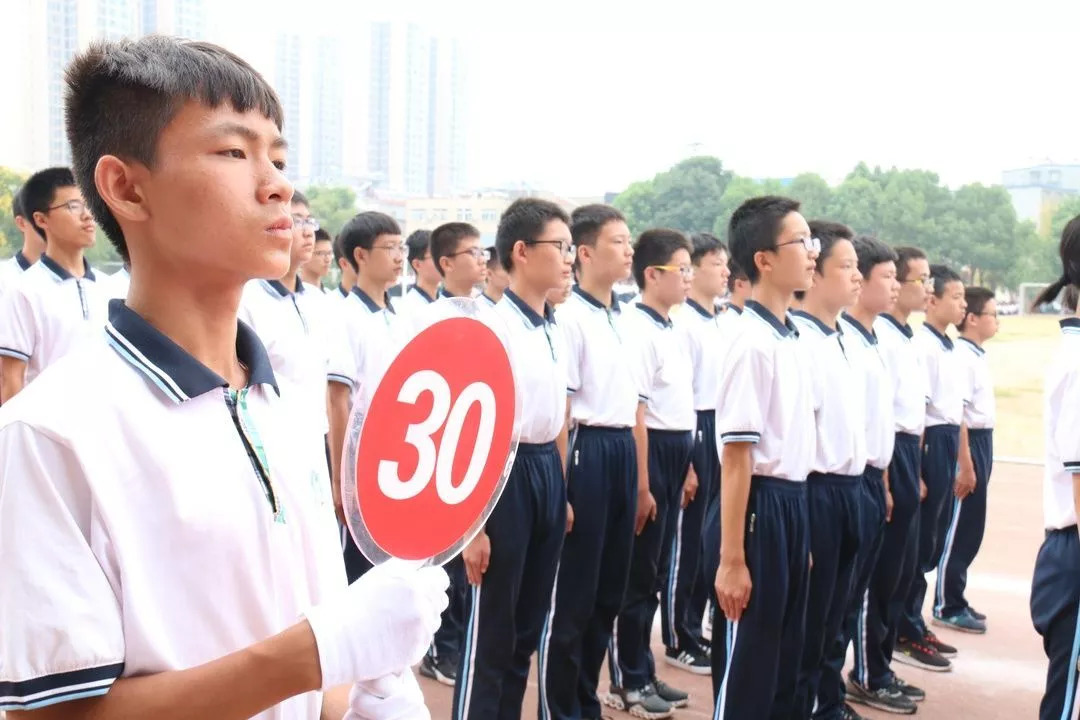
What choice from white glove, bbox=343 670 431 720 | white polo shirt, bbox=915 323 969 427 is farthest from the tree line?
white glove, bbox=343 670 431 720

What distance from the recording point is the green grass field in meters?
7.46

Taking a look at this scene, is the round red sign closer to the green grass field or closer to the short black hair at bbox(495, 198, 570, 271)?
the short black hair at bbox(495, 198, 570, 271)

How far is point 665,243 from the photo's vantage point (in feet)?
14.1

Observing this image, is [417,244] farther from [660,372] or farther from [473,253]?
[660,372]

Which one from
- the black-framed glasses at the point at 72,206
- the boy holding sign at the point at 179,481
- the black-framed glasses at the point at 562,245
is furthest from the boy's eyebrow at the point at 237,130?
the black-framed glasses at the point at 72,206

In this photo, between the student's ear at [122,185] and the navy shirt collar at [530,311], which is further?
the navy shirt collar at [530,311]

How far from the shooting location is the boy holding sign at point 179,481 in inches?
32.3

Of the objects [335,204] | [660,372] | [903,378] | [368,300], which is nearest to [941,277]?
[903,378]

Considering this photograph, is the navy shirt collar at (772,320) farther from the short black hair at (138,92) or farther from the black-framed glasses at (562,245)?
the short black hair at (138,92)

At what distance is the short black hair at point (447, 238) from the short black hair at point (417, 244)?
2.12 ft

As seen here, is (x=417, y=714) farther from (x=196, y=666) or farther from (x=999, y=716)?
(x=999, y=716)

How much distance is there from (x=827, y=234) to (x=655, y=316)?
3.63ft

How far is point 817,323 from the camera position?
3.04m

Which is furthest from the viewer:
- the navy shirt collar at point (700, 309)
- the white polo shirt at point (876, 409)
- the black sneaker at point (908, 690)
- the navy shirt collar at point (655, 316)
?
the navy shirt collar at point (700, 309)
